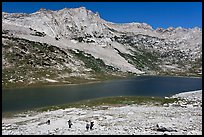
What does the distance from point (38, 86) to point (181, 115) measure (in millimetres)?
90301

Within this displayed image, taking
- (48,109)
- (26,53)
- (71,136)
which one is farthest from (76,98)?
(26,53)

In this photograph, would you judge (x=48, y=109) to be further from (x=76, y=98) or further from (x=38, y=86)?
(x=38, y=86)

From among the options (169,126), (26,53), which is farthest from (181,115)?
(26,53)

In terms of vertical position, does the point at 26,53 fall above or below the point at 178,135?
above

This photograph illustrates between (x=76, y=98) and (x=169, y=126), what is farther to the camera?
(x=76, y=98)

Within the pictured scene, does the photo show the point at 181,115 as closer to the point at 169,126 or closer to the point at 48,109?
the point at 169,126

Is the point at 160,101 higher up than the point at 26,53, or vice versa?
the point at 26,53

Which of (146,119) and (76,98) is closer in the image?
(146,119)

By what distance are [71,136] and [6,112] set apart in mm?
34344

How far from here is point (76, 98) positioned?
94625 mm

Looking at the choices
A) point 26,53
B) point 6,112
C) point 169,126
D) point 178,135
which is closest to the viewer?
point 178,135

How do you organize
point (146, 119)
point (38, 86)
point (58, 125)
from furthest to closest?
point (38, 86)
point (146, 119)
point (58, 125)

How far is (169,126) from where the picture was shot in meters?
43.4

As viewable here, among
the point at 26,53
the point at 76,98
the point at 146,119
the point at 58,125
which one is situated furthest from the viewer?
the point at 26,53
